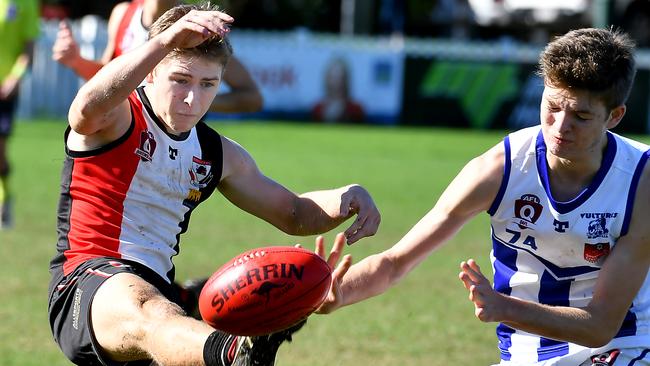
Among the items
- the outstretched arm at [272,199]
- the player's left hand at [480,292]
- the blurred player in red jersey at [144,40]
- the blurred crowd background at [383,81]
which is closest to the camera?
the player's left hand at [480,292]

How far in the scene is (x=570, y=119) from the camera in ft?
13.9

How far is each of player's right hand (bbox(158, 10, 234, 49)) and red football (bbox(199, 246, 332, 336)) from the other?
0.79 metres

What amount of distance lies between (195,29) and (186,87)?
1.45ft

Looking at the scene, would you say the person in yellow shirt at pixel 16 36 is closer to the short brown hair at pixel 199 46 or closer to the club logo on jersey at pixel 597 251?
the short brown hair at pixel 199 46

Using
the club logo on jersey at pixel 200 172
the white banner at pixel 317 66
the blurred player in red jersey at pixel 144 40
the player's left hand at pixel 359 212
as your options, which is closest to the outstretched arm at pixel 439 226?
the player's left hand at pixel 359 212

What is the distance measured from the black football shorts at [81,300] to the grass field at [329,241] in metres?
1.56

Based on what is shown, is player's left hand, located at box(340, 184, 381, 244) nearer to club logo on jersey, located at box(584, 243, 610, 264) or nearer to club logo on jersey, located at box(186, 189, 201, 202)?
club logo on jersey, located at box(186, 189, 201, 202)

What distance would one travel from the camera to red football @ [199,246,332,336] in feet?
12.7

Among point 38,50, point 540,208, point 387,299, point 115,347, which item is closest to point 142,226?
point 115,347

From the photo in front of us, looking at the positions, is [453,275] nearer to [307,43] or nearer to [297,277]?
[297,277]

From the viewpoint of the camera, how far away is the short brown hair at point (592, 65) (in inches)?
167

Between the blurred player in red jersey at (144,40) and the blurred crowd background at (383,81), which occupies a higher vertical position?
the blurred player in red jersey at (144,40)

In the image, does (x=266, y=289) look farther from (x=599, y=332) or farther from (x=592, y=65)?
(x=592, y=65)

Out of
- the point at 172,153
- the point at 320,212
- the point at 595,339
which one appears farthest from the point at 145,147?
the point at 595,339
